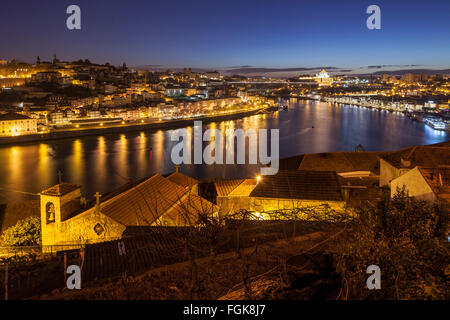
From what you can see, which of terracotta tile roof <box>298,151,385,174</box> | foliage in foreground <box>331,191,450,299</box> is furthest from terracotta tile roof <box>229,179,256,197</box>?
foliage in foreground <box>331,191,450,299</box>

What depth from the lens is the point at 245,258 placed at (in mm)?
1385

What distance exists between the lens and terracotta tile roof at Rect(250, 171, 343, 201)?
10.0 feet

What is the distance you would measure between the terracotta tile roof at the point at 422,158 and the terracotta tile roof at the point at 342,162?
1.06m

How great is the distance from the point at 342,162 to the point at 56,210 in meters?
4.35

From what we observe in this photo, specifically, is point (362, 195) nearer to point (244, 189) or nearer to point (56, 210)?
point (244, 189)

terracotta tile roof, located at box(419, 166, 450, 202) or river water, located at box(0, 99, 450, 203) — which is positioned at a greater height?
terracotta tile roof, located at box(419, 166, 450, 202)

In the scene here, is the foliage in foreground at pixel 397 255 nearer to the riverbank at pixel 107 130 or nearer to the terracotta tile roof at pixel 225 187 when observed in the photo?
the terracotta tile roof at pixel 225 187

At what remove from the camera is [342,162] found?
578 centimetres

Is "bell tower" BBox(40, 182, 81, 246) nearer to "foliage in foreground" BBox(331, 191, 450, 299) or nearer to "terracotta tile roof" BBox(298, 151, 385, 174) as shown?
"foliage in foreground" BBox(331, 191, 450, 299)

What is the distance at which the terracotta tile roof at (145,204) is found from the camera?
9.78ft

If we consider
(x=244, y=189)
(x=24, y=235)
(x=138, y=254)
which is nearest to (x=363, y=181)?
(x=244, y=189)

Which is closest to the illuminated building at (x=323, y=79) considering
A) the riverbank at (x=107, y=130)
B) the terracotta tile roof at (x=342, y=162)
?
the riverbank at (x=107, y=130)

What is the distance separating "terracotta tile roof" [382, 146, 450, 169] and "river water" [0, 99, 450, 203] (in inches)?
229

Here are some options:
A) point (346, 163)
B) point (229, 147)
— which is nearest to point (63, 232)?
point (346, 163)
